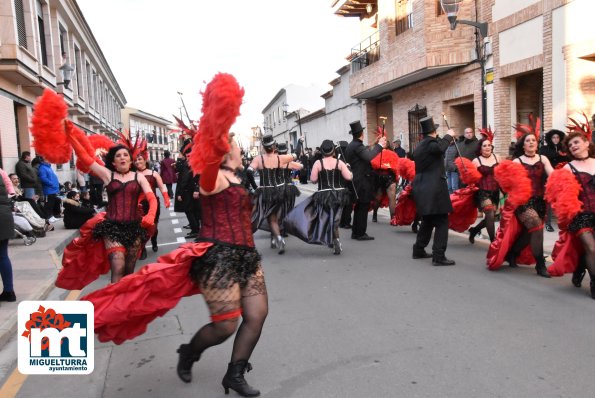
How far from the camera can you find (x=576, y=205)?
5293 mm

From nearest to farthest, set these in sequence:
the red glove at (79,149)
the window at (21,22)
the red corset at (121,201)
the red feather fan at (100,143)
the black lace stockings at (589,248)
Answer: the red glove at (79,149), the red corset at (121,201), the black lace stockings at (589,248), the red feather fan at (100,143), the window at (21,22)

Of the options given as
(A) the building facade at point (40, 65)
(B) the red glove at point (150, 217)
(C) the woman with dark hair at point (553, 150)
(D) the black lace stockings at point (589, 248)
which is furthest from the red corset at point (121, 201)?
(A) the building facade at point (40, 65)

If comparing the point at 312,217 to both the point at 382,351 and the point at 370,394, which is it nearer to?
the point at 382,351

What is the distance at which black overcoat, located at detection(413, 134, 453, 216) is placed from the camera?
698 cm

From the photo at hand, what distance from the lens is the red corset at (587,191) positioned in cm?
534

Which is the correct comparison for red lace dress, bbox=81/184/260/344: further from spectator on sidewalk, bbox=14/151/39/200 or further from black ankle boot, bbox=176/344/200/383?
spectator on sidewalk, bbox=14/151/39/200

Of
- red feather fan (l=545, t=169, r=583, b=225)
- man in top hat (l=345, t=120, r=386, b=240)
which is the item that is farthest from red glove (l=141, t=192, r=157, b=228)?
man in top hat (l=345, t=120, r=386, b=240)

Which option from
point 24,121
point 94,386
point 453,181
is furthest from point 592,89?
point 24,121

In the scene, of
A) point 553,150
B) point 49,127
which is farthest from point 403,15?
point 49,127

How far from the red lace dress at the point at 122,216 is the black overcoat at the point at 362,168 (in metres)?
5.13

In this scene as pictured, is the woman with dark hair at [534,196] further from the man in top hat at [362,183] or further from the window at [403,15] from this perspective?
the window at [403,15]

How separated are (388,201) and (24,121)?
13111mm

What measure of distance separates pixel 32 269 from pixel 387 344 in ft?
18.9

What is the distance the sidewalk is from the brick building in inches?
350
